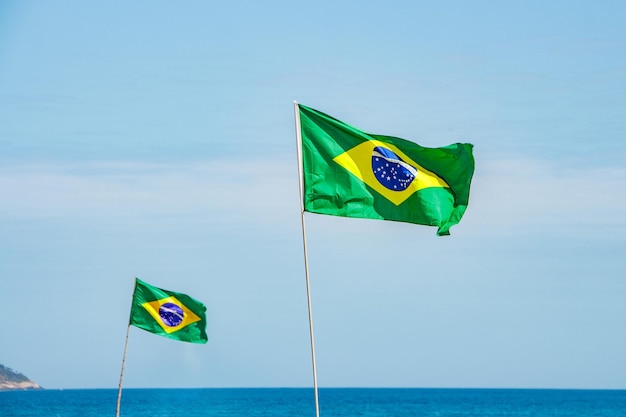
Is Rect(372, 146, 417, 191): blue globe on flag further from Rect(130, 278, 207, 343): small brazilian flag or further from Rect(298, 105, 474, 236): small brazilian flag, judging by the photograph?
Rect(130, 278, 207, 343): small brazilian flag

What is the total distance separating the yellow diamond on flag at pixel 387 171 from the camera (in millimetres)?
18984

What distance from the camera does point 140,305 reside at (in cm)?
3422

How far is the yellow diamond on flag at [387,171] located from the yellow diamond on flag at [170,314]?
16234 mm

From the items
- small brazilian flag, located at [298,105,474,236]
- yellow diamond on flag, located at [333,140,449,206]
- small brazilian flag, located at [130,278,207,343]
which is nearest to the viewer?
small brazilian flag, located at [298,105,474,236]

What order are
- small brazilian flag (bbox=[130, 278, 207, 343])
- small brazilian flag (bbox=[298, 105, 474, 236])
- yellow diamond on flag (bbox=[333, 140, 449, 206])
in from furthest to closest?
small brazilian flag (bbox=[130, 278, 207, 343]) < yellow diamond on flag (bbox=[333, 140, 449, 206]) < small brazilian flag (bbox=[298, 105, 474, 236])

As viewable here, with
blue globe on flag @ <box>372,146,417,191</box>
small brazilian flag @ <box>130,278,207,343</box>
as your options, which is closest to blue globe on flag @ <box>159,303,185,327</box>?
small brazilian flag @ <box>130,278,207,343</box>

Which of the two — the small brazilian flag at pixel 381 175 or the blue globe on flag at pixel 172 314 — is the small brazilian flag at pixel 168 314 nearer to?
the blue globe on flag at pixel 172 314

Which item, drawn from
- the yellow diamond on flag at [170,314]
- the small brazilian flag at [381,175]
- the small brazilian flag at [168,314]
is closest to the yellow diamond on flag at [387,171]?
the small brazilian flag at [381,175]

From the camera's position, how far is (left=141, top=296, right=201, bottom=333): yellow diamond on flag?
34.3 m
